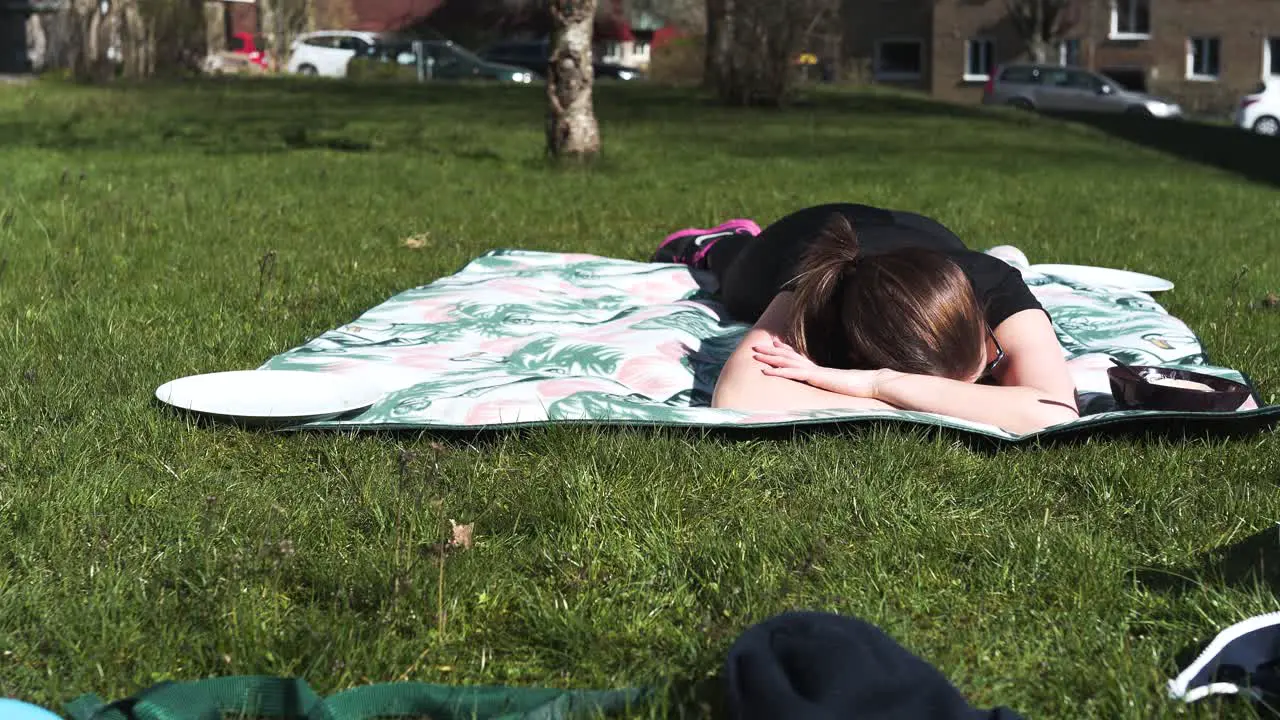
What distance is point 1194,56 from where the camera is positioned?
44.7m

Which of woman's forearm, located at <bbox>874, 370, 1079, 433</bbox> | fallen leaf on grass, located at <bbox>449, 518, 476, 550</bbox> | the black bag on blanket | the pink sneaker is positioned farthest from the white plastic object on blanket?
the black bag on blanket

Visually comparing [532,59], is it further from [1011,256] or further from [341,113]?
[1011,256]

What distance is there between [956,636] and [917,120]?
18.3 m

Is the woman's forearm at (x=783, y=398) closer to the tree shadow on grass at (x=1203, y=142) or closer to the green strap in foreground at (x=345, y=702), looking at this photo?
the green strap in foreground at (x=345, y=702)

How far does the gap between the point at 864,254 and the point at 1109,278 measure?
2.59 m

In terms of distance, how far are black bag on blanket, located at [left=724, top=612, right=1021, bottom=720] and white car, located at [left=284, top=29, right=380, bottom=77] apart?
116 ft

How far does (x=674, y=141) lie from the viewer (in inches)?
594

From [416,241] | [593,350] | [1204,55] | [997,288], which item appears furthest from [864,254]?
[1204,55]

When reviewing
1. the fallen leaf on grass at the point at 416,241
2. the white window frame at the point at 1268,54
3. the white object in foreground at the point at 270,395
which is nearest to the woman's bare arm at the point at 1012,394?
the white object in foreground at the point at 270,395

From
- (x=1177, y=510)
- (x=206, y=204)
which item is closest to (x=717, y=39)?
(x=206, y=204)

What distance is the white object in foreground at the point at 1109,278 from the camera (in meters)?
6.21

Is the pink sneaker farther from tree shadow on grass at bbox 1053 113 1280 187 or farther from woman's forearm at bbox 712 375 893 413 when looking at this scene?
tree shadow on grass at bbox 1053 113 1280 187

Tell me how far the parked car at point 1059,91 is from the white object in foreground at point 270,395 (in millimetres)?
33403

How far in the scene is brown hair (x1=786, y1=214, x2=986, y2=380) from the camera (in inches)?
153
